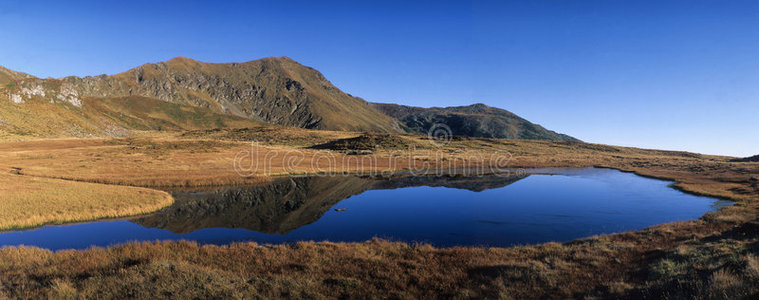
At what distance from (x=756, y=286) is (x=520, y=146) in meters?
170

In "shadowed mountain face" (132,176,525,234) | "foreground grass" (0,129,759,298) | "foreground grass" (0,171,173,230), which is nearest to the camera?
"foreground grass" (0,129,759,298)

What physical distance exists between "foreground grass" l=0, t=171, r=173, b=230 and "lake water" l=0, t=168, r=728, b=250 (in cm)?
159

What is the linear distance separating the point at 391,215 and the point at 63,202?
107 ft

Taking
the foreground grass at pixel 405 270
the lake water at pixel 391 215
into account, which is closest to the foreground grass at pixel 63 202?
the lake water at pixel 391 215

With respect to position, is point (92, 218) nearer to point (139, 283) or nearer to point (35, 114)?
point (139, 283)

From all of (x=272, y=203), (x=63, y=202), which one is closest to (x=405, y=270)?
(x=272, y=203)

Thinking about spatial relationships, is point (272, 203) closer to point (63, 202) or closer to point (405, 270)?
point (63, 202)

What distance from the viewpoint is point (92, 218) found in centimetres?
2877

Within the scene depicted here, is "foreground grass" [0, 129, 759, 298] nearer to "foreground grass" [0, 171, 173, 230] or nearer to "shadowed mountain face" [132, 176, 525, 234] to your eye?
"shadowed mountain face" [132, 176, 525, 234]

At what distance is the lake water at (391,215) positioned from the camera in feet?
83.3

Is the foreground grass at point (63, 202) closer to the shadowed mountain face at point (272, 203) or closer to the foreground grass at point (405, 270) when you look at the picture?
the shadowed mountain face at point (272, 203)

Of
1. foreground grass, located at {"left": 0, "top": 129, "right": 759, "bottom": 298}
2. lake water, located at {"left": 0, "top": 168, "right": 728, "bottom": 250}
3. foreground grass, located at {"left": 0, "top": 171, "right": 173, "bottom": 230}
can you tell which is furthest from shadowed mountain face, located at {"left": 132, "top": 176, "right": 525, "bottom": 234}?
foreground grass, located at {"left": 0, "top": 129, "right": 759, "bottom": 298}

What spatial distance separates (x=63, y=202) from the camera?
30.6 m

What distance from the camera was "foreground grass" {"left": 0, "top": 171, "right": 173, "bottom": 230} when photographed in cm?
2669
